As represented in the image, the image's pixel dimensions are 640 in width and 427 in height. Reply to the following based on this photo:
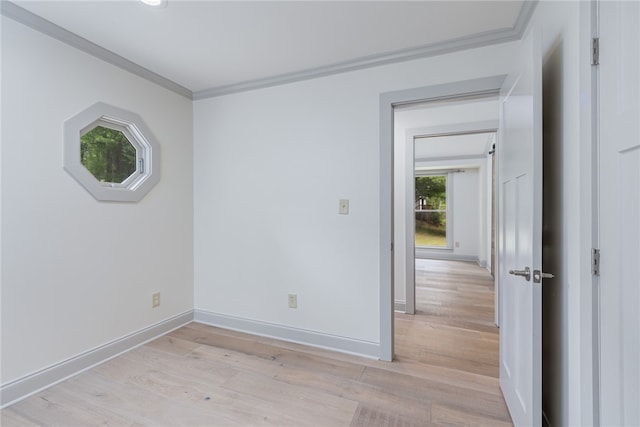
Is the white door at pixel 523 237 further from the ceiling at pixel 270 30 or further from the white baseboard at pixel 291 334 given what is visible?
the white baseboard at pixel 291 334

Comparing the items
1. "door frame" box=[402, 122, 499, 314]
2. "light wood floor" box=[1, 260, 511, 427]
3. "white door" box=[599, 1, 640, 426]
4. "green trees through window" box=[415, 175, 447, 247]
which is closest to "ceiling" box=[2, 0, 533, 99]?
"white door" box=[599, 1, 640, 426]

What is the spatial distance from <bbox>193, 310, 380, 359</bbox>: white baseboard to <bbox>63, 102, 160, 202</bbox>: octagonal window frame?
136 centimetres

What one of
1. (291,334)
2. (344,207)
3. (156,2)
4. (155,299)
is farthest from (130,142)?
(291,334)

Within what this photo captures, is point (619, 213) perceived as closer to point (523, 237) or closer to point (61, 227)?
point (523, 237)

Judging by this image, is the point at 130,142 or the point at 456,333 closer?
the point at 130,142

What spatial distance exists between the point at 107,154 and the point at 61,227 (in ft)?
2.17

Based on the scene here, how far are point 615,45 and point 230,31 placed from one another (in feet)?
6.40

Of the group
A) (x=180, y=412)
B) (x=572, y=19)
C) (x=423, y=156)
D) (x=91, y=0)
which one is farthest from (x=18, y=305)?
(x=423, y=156)

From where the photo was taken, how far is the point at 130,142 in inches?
96.7

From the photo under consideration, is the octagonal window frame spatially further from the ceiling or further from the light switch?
the light switch

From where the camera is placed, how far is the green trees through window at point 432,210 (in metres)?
7.26

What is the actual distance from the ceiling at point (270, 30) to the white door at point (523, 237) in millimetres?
494

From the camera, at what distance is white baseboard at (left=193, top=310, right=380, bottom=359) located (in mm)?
2295

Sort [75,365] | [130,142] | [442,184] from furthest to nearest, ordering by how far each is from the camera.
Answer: [442,184] < [130,142] < [75,365]
